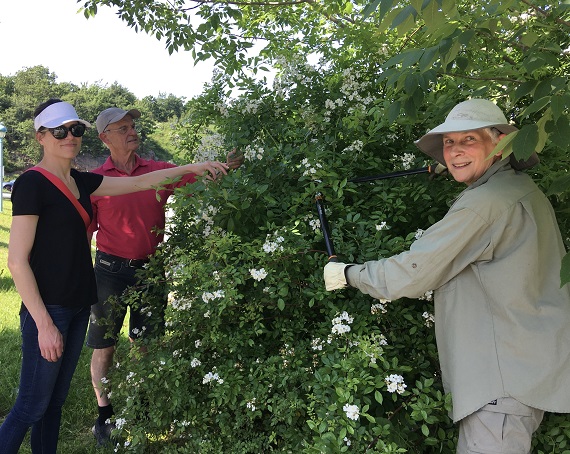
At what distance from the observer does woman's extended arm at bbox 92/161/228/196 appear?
3.14m

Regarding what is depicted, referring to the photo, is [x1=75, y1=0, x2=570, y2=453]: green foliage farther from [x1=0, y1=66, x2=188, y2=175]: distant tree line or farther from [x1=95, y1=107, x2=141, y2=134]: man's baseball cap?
[x1=0, y1=66, x2=188, y2=175]: distant tree line

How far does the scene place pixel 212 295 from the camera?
2.60 metres

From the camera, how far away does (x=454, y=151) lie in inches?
84.9

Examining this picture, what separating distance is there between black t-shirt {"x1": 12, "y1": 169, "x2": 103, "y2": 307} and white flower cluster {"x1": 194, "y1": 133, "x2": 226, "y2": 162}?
104cm

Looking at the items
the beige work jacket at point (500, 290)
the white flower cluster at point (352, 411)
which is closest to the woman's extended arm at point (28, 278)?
the white flower cluster at point (352, 411)

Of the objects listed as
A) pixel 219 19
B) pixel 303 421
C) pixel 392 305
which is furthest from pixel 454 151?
pixel 219 19

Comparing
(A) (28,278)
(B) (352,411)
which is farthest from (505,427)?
(A) (28,278)

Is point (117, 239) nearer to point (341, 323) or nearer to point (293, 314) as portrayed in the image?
point (293, 314)

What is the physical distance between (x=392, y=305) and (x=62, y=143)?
1946mm

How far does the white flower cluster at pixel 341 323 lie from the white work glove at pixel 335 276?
0.51 feet

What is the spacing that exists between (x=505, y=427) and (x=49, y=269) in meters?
2.25

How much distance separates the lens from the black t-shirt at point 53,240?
8.64 ft

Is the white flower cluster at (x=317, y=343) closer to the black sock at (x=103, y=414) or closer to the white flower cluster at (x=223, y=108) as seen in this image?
the white flower cluster at (x=223, y=108)

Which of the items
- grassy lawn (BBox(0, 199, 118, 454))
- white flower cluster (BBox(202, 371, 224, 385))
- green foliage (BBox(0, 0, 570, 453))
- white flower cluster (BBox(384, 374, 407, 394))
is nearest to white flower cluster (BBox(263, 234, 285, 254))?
green foliage (BBox(0, 0, 570, 453))
